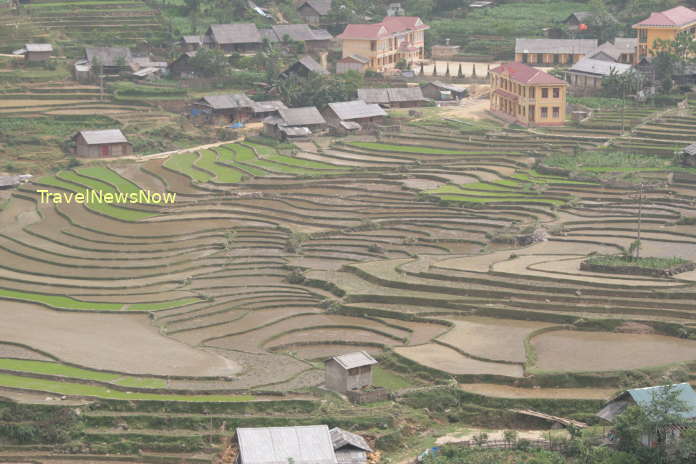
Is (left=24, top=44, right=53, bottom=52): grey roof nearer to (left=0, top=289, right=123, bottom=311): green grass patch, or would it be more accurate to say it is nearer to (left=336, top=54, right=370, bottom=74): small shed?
(left=336, top=54, right=370, bottom=74): small shed

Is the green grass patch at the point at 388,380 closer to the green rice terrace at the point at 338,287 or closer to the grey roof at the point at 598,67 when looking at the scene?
the green rice terrace at the point at 338,287

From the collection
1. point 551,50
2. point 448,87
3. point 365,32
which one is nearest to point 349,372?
point 448,87

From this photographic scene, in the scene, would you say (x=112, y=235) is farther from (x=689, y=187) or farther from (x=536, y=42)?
(x=536, y=42)

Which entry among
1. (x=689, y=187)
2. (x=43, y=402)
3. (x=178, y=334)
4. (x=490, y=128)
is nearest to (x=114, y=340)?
(x=178, y=334)

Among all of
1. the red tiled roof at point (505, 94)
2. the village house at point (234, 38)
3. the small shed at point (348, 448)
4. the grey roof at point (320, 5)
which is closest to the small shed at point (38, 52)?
the village house at point (234, 38)

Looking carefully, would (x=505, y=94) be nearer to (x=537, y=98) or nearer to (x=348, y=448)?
(x=537, y=98)

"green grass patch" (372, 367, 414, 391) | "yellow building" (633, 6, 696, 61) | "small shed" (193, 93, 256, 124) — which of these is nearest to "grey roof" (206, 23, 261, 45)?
"small shed" (193, 93, 256, 124)
